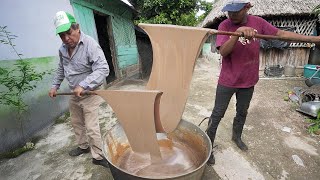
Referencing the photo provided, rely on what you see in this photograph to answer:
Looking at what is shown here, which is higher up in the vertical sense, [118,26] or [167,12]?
[167,12]

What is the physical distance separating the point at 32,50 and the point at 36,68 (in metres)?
0.33

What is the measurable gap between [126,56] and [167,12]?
3.32 metres

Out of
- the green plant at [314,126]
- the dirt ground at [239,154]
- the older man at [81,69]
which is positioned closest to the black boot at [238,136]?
the dirt ground at [239,154]

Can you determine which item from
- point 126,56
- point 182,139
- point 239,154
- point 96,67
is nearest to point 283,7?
point 126,56

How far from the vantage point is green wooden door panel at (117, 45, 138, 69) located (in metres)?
8.37

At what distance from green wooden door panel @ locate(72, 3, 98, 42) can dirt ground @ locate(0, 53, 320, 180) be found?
2.13m

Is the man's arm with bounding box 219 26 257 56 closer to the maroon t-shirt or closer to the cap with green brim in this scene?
the maroon t-shirt

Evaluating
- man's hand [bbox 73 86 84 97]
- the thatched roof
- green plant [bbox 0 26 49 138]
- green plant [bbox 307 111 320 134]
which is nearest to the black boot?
green plant [bbox 307 111 320 134]

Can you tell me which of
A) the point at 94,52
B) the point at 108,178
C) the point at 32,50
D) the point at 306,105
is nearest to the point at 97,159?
the point at 108,178

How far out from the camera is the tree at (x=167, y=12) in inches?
413

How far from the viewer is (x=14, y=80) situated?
3600 millimetres

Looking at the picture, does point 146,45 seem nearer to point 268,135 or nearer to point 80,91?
point 268,135

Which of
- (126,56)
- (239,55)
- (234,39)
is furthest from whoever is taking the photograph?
(126,56)

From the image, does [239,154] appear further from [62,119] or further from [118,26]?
[118,26]
